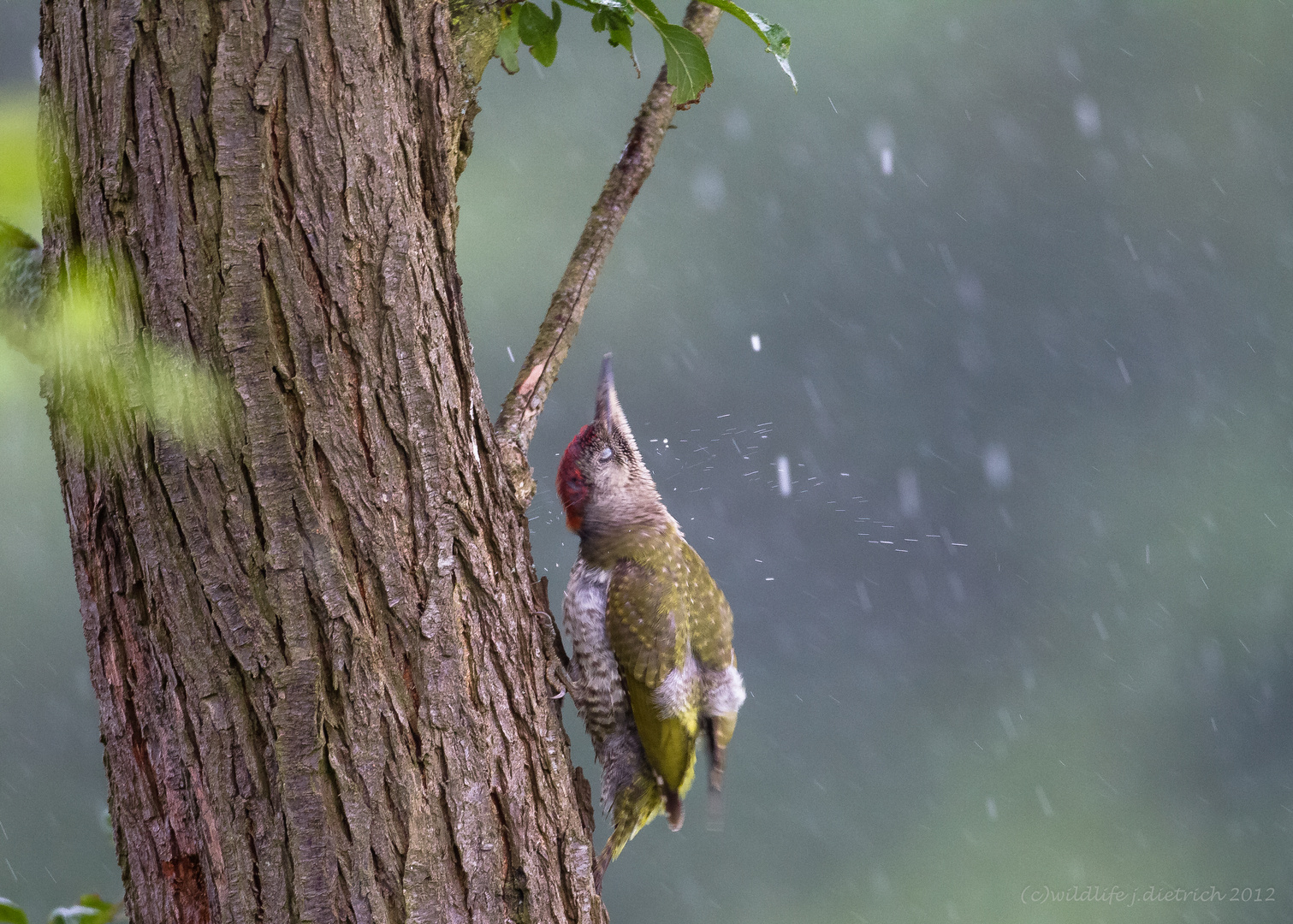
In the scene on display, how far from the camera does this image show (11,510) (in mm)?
13242

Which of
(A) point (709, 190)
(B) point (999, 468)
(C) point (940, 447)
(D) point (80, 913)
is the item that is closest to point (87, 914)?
(D) point (80, 913)

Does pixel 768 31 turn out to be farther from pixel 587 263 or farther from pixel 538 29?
pixel 587 263

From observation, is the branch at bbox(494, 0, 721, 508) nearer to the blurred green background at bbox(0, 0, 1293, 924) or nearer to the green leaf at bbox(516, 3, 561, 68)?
the green leaf at bbox(516, 3, 561, 68)

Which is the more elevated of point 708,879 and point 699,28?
point 699,28

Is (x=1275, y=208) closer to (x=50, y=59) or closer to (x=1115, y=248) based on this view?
(x=1115, y=248)

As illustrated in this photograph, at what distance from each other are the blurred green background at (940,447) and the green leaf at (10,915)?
8516 millimetres

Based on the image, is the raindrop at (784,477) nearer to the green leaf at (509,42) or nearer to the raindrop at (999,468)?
the raindrop at (999,468)

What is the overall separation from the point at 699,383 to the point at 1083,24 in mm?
7015

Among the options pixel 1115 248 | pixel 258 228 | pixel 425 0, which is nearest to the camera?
pixel 258 228

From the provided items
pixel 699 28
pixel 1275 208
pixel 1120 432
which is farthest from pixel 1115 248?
pixel 699 28

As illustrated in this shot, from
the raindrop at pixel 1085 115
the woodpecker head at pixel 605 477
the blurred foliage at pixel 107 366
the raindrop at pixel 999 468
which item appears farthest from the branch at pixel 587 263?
the raindrop at pixel 1085 115

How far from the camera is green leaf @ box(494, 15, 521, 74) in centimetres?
139

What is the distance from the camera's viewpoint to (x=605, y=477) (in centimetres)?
215

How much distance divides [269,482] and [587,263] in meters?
0.64
